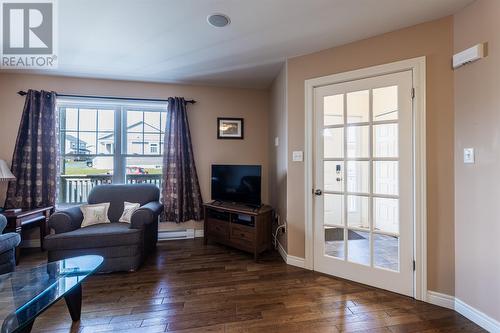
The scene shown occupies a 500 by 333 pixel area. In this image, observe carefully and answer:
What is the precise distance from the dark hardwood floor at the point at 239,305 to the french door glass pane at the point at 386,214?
1.96 feet

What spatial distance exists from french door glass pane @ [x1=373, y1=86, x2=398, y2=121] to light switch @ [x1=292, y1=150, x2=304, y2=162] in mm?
789

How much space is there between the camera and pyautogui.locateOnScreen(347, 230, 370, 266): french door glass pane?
2180mm

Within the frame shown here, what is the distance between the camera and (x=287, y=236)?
2.64 meters

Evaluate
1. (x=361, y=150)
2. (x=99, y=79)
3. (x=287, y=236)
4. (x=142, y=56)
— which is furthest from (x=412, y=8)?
(x=99, y=79)

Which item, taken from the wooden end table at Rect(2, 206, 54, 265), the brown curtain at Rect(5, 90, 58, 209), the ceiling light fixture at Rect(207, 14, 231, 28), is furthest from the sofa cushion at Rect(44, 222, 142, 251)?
the ceiling light fixture at Rect(207, 14, 231, 28)

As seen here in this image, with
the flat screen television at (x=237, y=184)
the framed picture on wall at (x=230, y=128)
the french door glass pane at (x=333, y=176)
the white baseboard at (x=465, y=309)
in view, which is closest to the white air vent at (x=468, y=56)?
the french door glass pane at (x=333, y=176)

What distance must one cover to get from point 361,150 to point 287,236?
1.27m

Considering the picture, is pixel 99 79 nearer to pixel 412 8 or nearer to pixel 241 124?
pixel 241 124

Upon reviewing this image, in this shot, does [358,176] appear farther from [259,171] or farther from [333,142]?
[259,171]

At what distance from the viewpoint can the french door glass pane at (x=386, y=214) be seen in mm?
2053

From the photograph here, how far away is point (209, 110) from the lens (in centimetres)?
364

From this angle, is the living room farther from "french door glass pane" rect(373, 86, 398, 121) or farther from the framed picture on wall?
the framed picture on wall

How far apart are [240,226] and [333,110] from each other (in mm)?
1785

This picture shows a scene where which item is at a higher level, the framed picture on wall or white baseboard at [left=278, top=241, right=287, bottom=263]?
the framed picture on wall
